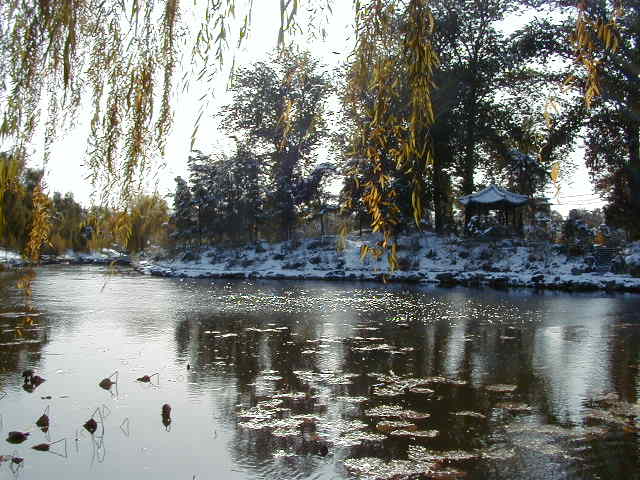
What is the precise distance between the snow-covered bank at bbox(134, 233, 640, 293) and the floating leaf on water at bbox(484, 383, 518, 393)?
9.20 meters

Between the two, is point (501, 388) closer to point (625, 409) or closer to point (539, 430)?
point (625, 409)

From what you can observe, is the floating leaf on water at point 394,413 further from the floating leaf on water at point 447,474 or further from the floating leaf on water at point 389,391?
the floating leaf on water at point 447,474

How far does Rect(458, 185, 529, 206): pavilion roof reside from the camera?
20516 millimetres

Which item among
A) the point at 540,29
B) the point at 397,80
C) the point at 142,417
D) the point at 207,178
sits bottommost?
the point at 142,417

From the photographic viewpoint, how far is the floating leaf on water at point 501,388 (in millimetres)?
4643

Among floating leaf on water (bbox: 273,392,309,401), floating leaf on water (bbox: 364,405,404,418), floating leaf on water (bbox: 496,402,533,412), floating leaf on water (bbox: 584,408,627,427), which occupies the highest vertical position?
floating leaf on water (bbox: 584,408,627,427)

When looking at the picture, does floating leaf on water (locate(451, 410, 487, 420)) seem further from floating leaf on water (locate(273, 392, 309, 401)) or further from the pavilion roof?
the pavilion roof

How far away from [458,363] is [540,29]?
59.9ft

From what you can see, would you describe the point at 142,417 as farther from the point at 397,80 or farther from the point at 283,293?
the point at 283,293

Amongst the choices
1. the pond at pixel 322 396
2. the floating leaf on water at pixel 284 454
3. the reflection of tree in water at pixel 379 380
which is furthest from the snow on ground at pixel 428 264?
the floating leaf on water at pixel 284 454

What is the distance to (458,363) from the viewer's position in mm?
5707

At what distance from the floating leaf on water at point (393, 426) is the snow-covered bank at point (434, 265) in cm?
1030

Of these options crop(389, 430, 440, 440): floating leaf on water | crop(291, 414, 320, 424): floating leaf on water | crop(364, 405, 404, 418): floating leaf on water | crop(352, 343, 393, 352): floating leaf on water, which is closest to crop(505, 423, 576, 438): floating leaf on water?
crop(389, 430, 440, 440): floating leaf on water

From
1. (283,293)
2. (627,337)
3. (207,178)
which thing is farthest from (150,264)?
(627,337)
